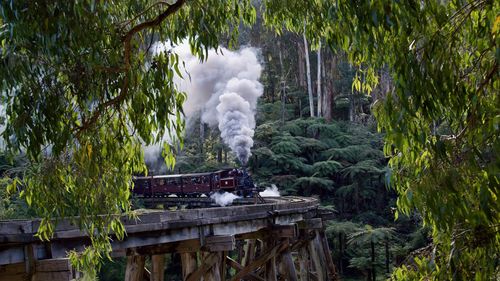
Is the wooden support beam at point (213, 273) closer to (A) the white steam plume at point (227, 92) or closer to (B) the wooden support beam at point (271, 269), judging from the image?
(B) the wooden support beam at point (271, 269)

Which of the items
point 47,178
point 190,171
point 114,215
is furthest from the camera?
point 190,171

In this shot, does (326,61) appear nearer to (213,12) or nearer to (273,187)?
(273,187)

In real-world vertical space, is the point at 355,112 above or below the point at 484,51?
above

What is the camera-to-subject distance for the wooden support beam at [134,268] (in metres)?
8.87

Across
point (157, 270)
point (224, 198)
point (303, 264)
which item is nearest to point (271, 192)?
point (224, 198)

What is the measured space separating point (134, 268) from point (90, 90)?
487 cm

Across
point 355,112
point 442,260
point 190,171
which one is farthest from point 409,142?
point 355,112

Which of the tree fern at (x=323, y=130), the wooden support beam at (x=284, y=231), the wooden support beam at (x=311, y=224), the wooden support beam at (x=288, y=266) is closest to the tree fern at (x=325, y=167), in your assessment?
the tree fern at (x=323, y=130)

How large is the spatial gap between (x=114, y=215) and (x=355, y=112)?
94.3 ft

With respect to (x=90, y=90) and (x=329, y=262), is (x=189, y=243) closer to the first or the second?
(x=90, y=90)

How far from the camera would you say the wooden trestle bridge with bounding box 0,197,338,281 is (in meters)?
6.22

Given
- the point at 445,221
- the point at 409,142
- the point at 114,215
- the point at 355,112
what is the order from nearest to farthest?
the point at 445,221
the point at 409,142
the point at 114,215
the point at 355,112

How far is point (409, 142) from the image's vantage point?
3.70 metres

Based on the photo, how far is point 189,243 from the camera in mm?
8938
